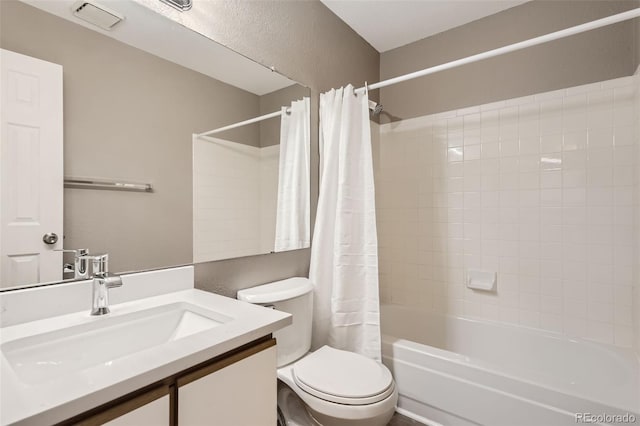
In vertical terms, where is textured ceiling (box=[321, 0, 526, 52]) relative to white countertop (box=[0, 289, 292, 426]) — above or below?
above

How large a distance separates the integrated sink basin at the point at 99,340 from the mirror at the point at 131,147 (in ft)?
0.69

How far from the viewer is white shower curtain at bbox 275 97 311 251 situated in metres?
1.75

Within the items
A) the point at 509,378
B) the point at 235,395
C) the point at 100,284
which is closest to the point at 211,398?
the point at 235,395

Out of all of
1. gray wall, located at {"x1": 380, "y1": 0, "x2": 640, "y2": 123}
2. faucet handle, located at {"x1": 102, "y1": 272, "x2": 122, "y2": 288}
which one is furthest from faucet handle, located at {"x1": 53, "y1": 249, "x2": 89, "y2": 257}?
gray wall, located at {"x1": 380, "y1": 0, "x2": 640, "y2": 123}

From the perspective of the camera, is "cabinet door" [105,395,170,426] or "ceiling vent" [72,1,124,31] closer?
"cabinet door" [105,395,170,426]

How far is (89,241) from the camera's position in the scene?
103cm

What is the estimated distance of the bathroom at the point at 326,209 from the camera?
34.5 inches

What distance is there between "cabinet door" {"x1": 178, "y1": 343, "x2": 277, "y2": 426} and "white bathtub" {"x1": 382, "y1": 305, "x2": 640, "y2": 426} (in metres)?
1.01

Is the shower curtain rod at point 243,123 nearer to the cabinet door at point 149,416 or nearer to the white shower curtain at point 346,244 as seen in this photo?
the white shower curtain at point 346,244

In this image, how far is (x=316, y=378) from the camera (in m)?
1.32

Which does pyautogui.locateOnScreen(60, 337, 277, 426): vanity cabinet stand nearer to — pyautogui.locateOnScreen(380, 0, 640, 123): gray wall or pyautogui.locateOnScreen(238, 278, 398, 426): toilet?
pyautogui.locateOnScreen(238, 278, 398, 426): toilet

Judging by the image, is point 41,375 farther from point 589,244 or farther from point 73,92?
point 589,244

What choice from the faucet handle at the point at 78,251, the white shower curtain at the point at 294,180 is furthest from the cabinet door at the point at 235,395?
the white shower curtain at the point at 294,180

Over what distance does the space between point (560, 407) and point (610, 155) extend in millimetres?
1339
